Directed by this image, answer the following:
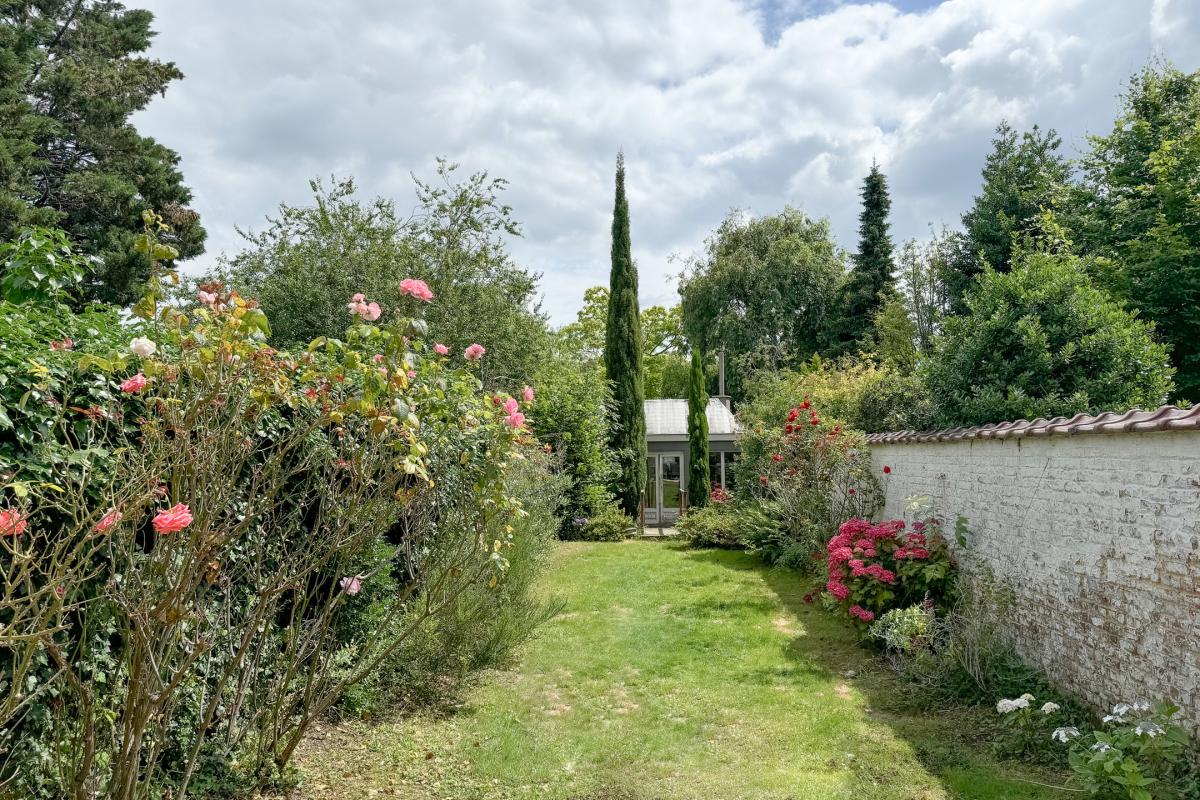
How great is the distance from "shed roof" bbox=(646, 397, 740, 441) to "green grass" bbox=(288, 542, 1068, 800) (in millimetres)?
11098

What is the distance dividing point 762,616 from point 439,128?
8.57 m

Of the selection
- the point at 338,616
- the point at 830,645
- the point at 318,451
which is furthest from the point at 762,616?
the point at 318,451

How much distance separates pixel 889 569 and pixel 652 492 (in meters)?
11.7

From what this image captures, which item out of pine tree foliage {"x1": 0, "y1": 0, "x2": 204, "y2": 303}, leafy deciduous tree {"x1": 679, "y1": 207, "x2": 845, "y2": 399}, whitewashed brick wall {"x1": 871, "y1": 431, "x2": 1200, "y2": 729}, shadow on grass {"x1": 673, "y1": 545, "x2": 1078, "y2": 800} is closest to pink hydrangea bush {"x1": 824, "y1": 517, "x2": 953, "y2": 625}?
shadow on grass {"x1": 673, "y1": 545, "x2": 1078, "y2": 800}

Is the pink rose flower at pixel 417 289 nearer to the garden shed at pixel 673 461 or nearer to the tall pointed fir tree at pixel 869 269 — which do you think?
the garden shed at pixel 673 461

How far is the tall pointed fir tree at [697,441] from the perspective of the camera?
17.0 metres

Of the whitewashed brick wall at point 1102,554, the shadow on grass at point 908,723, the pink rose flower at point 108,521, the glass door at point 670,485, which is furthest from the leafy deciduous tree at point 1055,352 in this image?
the glass door at point 670,485

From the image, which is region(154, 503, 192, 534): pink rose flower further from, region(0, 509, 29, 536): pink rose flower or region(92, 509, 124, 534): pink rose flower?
region(0, 509, 29, 536): pink rose flower

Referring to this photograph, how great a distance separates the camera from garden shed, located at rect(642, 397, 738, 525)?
18.6 meters

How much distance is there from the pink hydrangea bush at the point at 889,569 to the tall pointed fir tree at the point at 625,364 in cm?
989

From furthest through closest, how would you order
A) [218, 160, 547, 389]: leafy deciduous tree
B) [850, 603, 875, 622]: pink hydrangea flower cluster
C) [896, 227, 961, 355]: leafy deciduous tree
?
1. [896, 227, 961, 355]: leafy deciduous tree
2. [218, 160, 547, 389]: leafy deciduous tree
3. [850, 603, 875, 622]: pink hydrangea flower cluster

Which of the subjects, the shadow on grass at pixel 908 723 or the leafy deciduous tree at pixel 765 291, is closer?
the shadow on grass at pixel 908 723

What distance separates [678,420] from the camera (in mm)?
19531

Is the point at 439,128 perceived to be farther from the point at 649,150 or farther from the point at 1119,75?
the point at 1119,75
